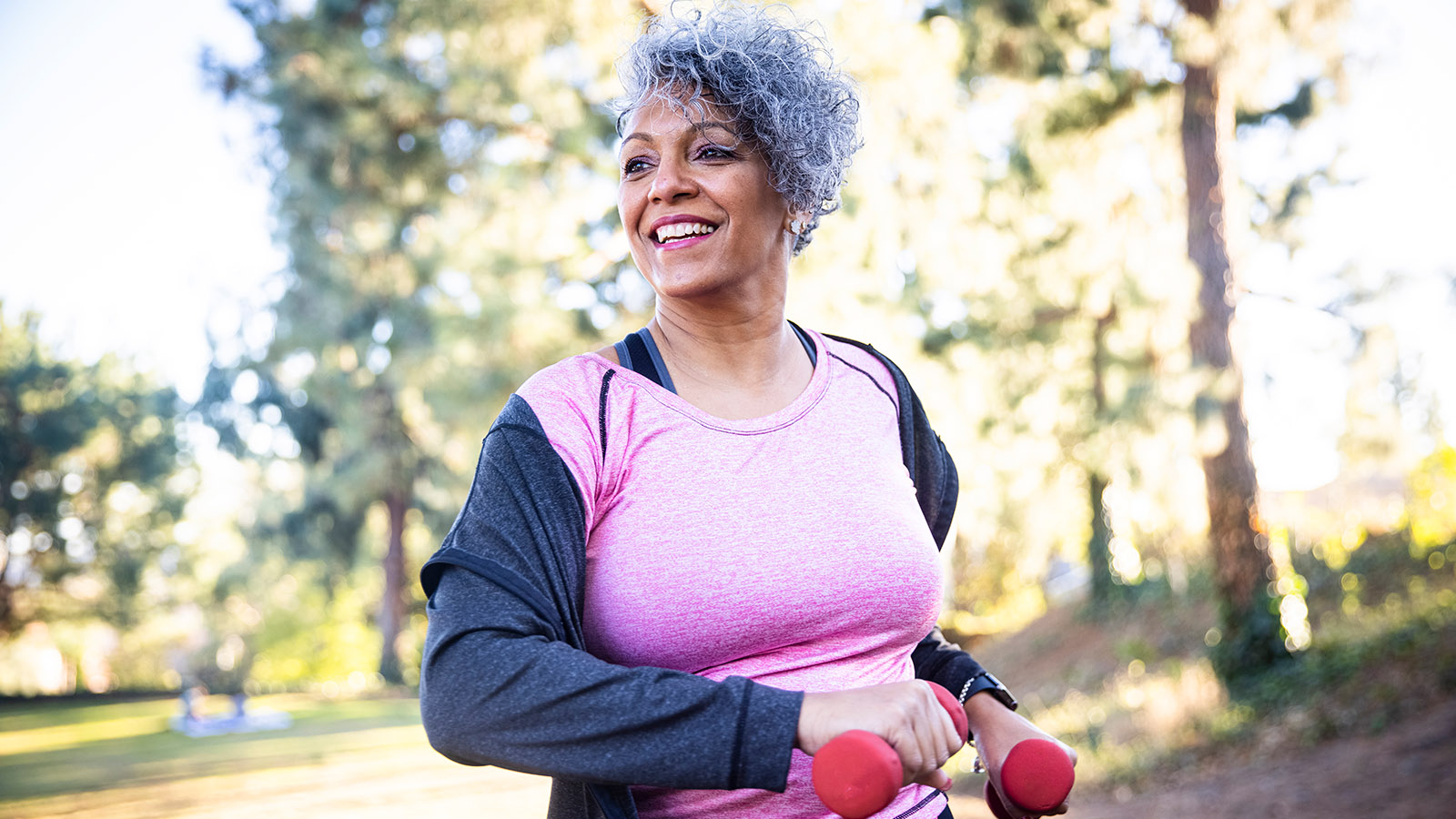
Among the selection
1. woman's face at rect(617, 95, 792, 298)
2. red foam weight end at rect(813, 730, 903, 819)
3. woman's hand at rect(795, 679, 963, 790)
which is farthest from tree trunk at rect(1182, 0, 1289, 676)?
red foam weight end at rect(813, 730, 903, 819)

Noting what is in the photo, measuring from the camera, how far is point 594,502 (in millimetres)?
1245

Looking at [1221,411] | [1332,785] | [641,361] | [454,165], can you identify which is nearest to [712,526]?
[641,361]

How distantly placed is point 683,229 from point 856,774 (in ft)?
2.70

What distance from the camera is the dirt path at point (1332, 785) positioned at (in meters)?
5.71

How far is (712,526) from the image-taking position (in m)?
1.26

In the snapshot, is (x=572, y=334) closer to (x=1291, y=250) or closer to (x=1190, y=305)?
(x=1190, y=305)

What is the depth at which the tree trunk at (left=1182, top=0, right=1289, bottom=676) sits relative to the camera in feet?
28.7

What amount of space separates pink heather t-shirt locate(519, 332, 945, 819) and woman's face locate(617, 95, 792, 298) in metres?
0.24

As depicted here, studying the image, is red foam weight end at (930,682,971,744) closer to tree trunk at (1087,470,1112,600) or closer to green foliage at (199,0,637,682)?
green foliage at (199,0,637,682)

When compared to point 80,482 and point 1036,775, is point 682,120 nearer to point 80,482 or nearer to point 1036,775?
point 1036,775

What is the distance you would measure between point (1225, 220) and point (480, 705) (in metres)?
9.53

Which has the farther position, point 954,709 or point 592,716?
point 954,709

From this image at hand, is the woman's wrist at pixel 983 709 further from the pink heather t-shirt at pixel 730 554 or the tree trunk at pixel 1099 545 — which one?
the tree trunk at pixel 1099 545

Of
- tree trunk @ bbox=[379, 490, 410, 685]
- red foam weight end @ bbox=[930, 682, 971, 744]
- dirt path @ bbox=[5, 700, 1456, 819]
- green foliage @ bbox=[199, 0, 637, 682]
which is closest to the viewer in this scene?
red foam weight end @ bbox=[930, 682, 971, 744]
